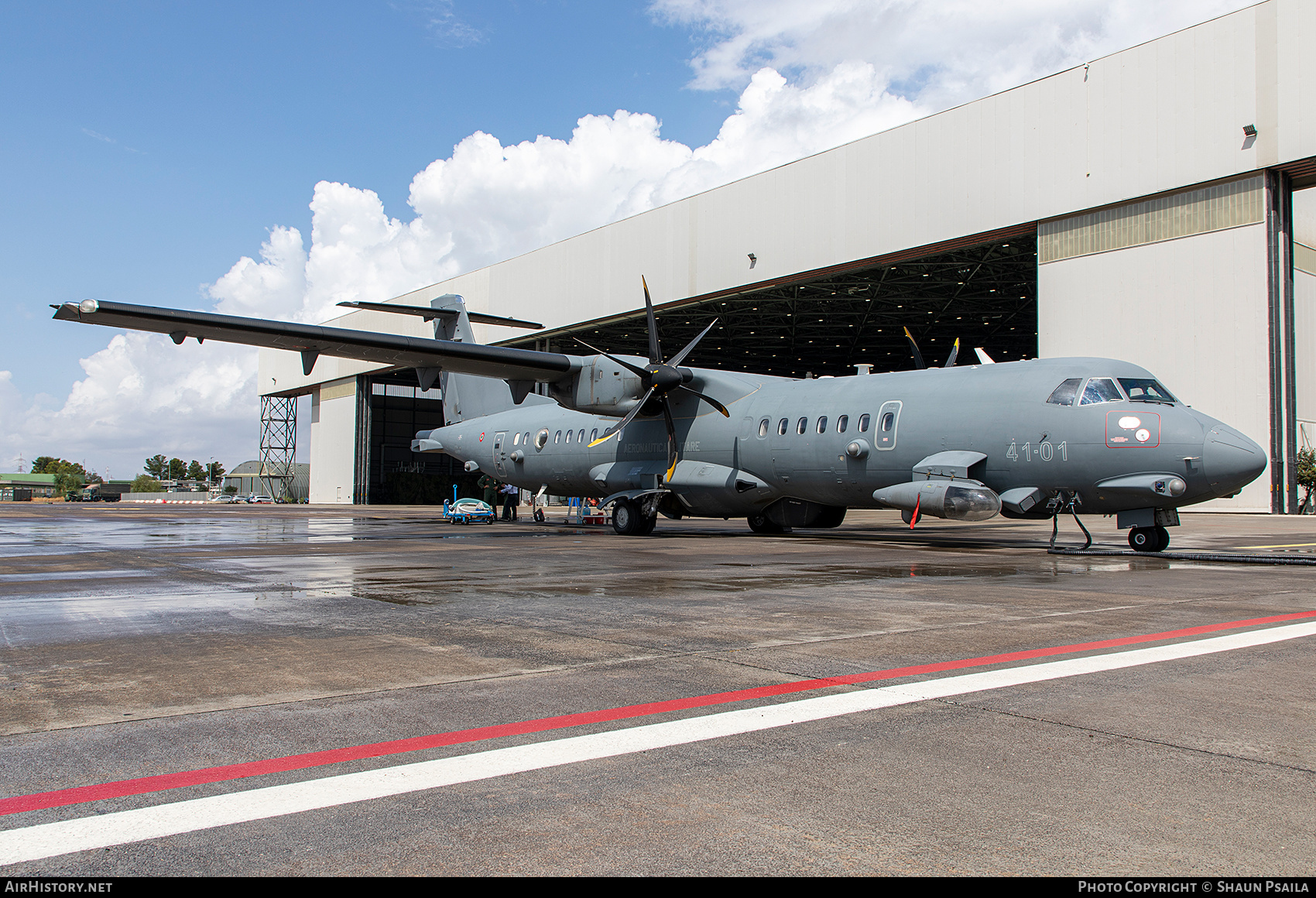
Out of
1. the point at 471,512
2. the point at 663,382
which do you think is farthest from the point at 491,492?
the point at 663,382

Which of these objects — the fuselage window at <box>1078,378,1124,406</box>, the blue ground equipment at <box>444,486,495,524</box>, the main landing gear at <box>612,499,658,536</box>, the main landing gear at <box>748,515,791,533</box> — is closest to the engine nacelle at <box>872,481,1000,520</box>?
the fuselage window at <box>1078,378,1124,406</box>

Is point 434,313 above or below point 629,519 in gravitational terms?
above

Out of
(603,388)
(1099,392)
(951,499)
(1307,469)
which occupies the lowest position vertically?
(951,499)

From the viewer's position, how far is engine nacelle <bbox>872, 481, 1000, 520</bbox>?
14.1 meters

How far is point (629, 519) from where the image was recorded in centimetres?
2036

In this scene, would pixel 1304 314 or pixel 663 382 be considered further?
pixel 1304 314

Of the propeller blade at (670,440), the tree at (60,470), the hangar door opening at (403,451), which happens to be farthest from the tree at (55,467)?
the propeller blade at (670,440)

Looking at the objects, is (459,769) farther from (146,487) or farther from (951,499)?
(146,487)

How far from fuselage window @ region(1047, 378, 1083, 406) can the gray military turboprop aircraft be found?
2 centimetres

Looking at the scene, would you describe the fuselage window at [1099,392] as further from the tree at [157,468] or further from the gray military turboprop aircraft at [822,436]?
the tree at [157,468]

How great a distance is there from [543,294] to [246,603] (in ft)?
128

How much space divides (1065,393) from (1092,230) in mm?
16009

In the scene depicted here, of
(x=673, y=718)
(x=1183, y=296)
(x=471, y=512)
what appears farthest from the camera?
(x=471, y=512)

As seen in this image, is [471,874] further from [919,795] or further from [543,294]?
[543,294]
